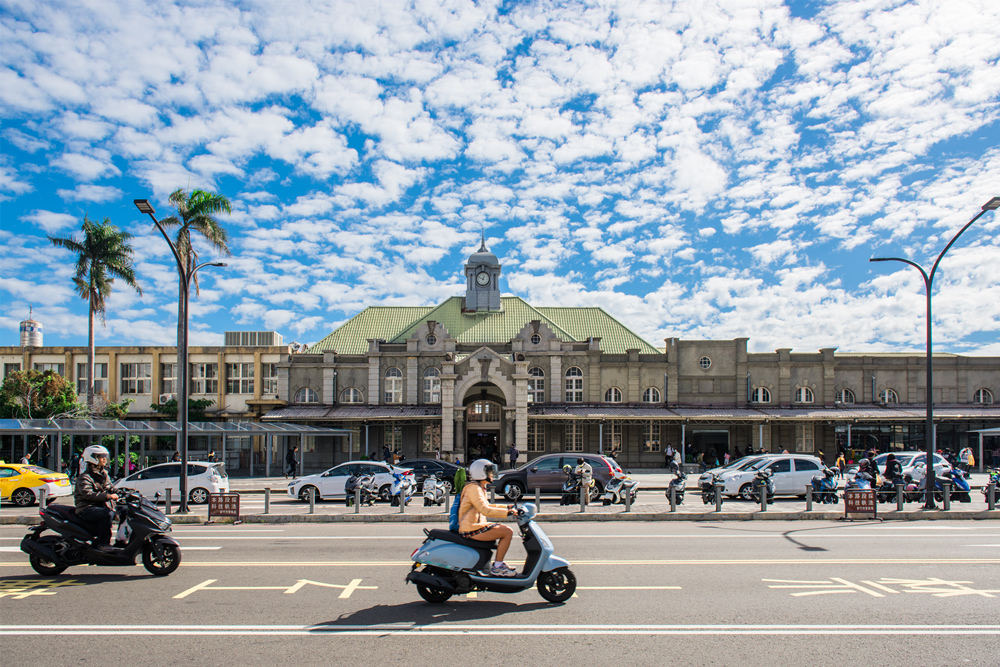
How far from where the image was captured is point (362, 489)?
21984 mm

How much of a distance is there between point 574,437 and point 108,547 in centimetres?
3404

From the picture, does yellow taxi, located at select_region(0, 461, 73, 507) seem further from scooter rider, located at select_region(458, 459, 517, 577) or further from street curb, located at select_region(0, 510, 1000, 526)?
scooter rider, located at select_region(458, 459, 517, 577)

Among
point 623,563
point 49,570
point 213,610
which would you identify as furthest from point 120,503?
point 623,563

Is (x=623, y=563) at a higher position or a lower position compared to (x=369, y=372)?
lower

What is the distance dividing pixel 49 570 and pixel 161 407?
38.0 m

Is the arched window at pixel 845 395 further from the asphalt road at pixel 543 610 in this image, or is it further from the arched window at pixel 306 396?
the asphalt road at pixel 543 610

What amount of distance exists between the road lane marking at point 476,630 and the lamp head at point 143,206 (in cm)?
1370

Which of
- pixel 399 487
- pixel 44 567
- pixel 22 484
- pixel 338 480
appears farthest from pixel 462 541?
pixel 22 484

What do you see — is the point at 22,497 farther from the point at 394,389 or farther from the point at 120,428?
the point at 394,389

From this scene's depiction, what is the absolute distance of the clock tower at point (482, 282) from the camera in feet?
162

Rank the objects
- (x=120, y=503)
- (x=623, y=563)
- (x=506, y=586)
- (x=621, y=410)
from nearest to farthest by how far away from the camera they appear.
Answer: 1. (x=506, y=586)
2. (x=120, y=503)
3. (x=623, y=563)
4. (x=621, y=410)

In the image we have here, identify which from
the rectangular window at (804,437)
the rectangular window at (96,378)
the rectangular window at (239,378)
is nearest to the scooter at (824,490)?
the rectangular window at (804,437)

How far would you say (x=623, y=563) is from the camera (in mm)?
11750

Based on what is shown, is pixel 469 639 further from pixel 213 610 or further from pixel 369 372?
pixel 369 372
